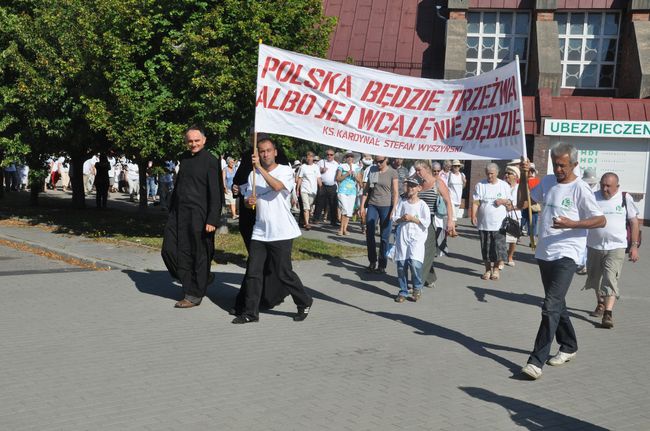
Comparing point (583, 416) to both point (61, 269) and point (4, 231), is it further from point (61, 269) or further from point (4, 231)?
point (4, 231)

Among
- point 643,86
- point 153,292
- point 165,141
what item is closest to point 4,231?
point 165,141

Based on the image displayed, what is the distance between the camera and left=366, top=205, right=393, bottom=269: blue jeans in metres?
11.8

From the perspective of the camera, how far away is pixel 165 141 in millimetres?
14000

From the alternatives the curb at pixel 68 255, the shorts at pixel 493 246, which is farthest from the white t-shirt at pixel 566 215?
the curb at pixel 68 255

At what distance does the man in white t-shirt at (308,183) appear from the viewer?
18562 mm

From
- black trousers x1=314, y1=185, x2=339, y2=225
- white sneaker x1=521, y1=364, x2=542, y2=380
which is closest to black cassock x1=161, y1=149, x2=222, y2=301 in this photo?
white sneaker x1=521, y1=364, x2=542, y2=380

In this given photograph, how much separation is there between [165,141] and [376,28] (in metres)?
16.7

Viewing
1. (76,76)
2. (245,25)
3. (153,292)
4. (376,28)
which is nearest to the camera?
(153,292)

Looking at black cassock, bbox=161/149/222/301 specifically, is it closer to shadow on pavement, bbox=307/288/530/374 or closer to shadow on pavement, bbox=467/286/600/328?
shadow on pavement, bbox=307/288/530/374

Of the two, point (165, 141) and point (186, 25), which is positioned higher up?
point (186, 25)

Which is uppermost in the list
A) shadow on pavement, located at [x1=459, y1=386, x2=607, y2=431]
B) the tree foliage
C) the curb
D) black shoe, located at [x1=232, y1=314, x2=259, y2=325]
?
the tree foliage

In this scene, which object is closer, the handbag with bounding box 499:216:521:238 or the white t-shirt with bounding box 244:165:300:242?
the white t-shirt with bounding box 244:165:300:242

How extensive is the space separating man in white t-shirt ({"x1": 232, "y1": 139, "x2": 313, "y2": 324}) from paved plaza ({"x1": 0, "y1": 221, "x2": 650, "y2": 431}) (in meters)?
0.26

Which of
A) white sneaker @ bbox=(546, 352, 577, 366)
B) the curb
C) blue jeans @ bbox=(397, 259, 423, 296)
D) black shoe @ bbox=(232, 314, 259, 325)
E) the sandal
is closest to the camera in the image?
white sneaker @ bbox=(546, 352, 577, 366)
